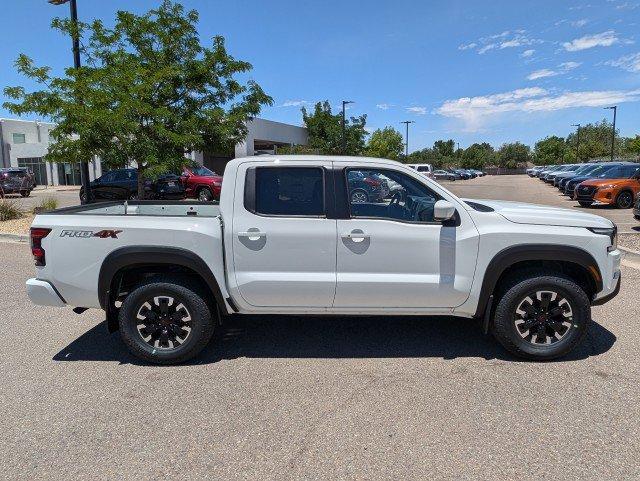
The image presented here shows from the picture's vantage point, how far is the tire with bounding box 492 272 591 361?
13.1 feet

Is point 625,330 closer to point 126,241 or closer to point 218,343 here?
point 218,343

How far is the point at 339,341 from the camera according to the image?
4660mm

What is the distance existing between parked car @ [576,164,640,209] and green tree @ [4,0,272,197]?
490 inches

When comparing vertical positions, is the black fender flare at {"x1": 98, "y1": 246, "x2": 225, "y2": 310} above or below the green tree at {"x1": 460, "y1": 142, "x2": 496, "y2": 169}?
below

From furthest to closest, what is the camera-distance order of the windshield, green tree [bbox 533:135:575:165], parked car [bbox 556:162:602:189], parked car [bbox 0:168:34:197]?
green tree [bbox 533:135:575:165], parked car [bbox 0:168:34:197], parked car [bbox 556:162:602:189], the windshield

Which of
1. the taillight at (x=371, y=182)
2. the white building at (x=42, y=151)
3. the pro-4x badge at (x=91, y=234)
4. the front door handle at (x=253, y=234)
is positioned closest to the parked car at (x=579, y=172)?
the white building at (x=42, y=151)

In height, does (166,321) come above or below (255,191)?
below

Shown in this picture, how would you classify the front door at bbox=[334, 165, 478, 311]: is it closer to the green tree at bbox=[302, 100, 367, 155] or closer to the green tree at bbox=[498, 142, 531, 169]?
the green tree at bbox=[302, 100, 367, 155]

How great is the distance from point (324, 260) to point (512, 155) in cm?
10963

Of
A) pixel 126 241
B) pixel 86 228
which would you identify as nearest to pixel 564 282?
pixel 126 241

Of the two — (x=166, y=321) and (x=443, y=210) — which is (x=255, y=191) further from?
(x=443, y=210)

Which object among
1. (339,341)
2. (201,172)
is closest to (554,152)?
(201,172)

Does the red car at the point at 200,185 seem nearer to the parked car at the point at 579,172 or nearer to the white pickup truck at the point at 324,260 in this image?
the white pickup truck at the point at 324,260

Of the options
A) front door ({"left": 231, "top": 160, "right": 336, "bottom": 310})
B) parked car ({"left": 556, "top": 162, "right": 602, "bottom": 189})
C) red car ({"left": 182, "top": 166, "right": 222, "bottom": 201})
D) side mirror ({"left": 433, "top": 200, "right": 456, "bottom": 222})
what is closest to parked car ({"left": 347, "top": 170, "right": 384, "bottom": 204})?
front door ({"left": 231, "top": 160, "right": 336, "bottom": 310})
